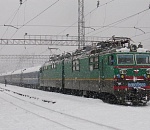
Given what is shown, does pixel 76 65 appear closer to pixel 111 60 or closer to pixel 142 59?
pixel 111 60

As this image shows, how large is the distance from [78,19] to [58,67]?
9.50m

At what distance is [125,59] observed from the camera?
63.5ft

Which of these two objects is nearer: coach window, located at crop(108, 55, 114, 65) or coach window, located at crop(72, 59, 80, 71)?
coach window, located at crop(108, 55, 114, 65)

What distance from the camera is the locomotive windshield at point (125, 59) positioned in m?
19.2

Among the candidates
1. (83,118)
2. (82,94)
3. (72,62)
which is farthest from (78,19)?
(83,118)

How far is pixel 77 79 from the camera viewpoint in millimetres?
26641

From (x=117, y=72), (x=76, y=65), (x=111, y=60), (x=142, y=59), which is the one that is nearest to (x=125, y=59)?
(x=111, y=60)

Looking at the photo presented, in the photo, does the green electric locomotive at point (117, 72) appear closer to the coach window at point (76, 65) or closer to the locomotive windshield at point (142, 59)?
the locomotive windshield at point (142, 59)

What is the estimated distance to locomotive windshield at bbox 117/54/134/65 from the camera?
19.2 m

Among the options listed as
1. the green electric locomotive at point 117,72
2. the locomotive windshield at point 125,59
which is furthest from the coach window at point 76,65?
the locomotive windshield at point 125,59

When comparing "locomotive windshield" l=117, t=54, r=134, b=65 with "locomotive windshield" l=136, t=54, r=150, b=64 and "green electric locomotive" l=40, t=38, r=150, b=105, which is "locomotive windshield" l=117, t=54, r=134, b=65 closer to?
"green electric locomotive" l=40, t=38, r=150, b=105

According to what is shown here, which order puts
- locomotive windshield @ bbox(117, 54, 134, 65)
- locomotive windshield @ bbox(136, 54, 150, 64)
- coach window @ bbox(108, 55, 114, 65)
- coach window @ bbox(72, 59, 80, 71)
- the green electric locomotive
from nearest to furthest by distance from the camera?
the green electric locomotive, locomotive windshield @ bbox(117, 54, 134, 65), coach window @ bbox(108, 55, 114, 65), locomotive windshield @ bbox(136, 54, 150, 64), coach window @ bbox(72, 59, 80, 71)

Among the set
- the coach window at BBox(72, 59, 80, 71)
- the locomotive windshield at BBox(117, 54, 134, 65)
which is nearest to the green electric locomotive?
the locomotive windshield at BBox(117, 54, 134, 65)

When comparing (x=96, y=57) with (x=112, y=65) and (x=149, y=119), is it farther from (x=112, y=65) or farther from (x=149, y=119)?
(x=149, y=119)
